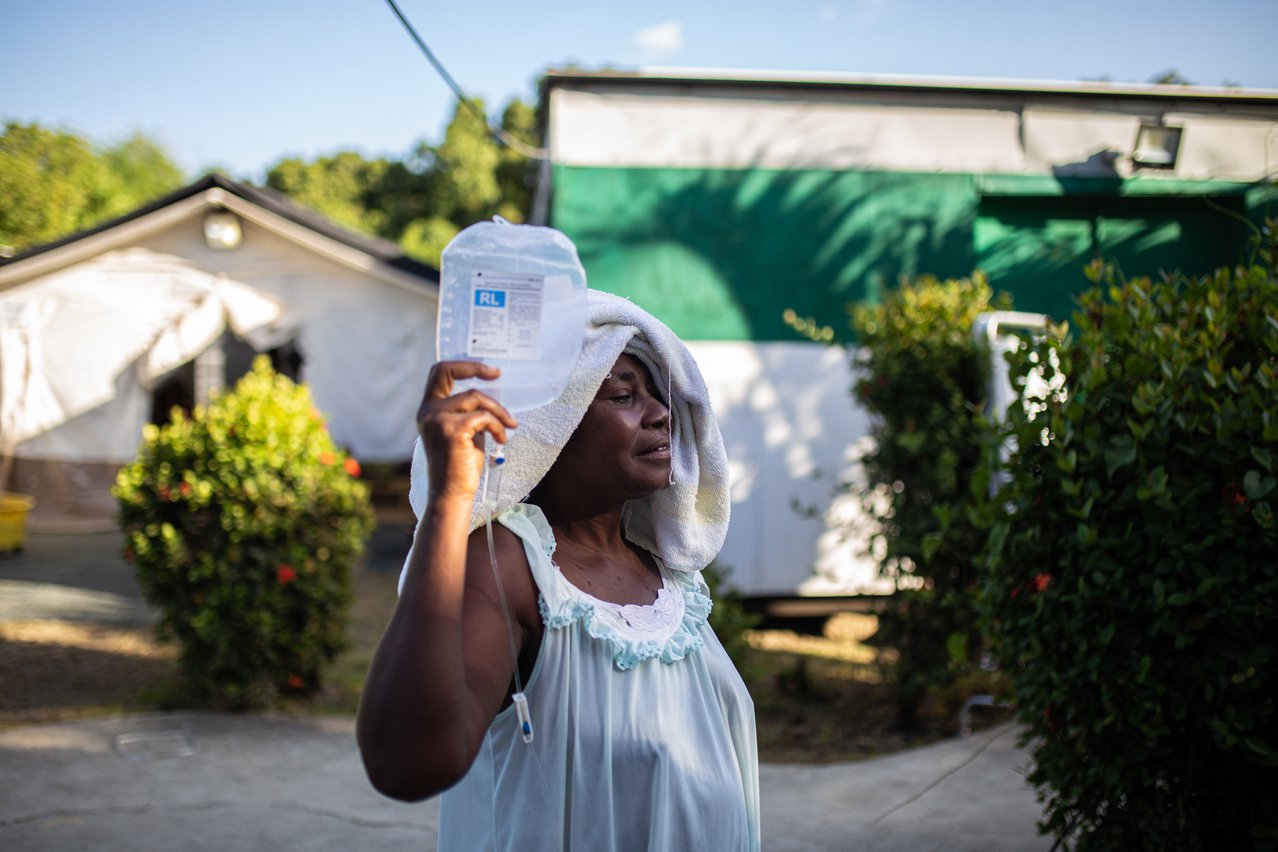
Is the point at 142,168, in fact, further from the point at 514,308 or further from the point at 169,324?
the point at 514,308

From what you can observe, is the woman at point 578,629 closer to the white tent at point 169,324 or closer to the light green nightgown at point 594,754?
the light green nightgown at point 594,754

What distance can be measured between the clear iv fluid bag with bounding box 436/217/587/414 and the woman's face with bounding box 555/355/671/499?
0.52 ft

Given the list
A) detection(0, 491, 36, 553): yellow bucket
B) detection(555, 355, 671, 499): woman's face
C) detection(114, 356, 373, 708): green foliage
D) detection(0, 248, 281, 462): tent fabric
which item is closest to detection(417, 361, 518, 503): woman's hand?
detection(555, 355, 671, 499): woman's face

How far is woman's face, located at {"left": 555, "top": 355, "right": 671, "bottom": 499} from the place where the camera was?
6.15 ft

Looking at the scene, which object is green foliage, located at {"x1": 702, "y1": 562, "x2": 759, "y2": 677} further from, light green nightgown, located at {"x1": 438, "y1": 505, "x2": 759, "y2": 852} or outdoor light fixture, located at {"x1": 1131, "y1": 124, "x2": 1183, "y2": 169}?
outdoor light fixture, located at {"x1": 1131, "y1": 124, "x2": 1183, "y2": 169}

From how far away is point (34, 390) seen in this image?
13.0 meters

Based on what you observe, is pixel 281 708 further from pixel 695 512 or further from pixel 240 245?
pixel 240 245

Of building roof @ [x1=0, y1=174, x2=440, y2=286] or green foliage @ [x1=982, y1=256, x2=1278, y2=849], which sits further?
building roof @ [x1=0, y1=174, x2=440, y2=286]

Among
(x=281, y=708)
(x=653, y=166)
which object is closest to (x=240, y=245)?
(x=653, y=166)

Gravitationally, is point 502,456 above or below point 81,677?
above

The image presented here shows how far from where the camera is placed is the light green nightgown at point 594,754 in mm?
1659

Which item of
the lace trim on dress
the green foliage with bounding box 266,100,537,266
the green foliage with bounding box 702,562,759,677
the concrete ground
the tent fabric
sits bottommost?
the concrete ground

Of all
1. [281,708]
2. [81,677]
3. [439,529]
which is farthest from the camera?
[81,677]

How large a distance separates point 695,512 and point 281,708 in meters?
4.88
